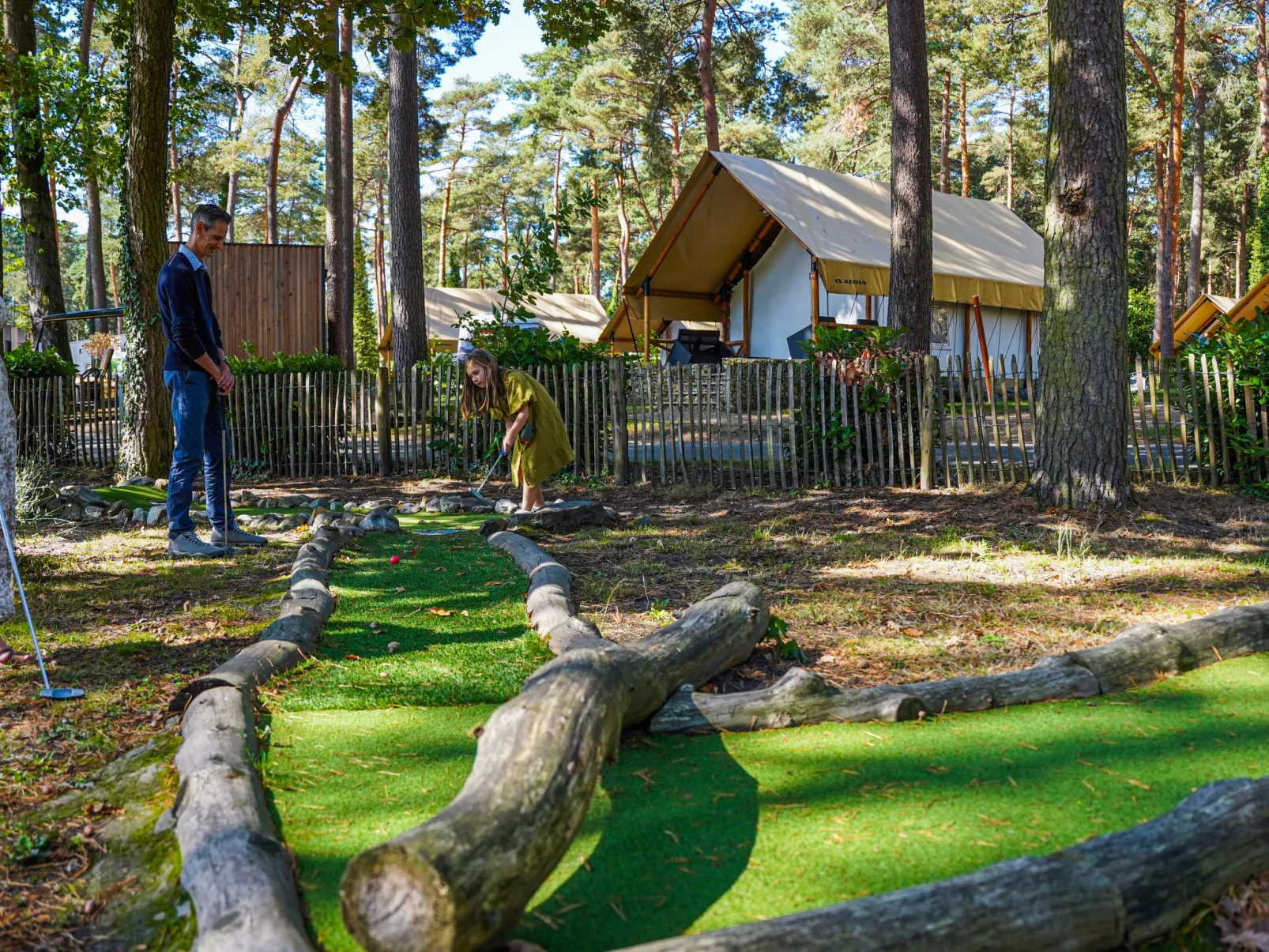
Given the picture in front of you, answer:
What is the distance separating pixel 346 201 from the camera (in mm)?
22172

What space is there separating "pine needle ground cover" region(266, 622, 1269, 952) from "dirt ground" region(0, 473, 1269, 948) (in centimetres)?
61

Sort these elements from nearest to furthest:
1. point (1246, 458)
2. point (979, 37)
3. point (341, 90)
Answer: point (1246, 458)
point (341, 90)
point (979, 37)

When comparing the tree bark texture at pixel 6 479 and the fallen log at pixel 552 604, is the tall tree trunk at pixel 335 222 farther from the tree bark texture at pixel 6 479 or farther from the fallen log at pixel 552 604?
the tree bark texture at pixel 6 479

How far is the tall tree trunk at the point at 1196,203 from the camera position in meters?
31.0

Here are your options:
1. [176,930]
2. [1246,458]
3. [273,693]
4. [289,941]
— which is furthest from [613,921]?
[1246,458]

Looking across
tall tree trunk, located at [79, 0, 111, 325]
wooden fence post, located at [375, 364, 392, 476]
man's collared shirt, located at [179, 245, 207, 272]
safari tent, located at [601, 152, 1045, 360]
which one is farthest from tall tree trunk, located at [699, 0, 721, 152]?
man's collared shirt, located at [179, 245, 207, 272]

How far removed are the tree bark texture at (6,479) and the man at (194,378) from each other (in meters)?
1.82

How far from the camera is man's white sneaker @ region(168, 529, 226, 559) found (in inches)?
262

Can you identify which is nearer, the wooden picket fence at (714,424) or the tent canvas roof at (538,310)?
the wooden picket fence at (714,424)

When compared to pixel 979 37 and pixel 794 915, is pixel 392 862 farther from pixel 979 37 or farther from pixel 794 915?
pixel 979 37

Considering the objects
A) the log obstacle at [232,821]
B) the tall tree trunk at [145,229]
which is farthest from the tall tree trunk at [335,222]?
the log obstacle at [232,821]

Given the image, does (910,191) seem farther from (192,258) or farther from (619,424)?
(192,258)

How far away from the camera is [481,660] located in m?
4.24

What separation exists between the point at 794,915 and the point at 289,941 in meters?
0.94
